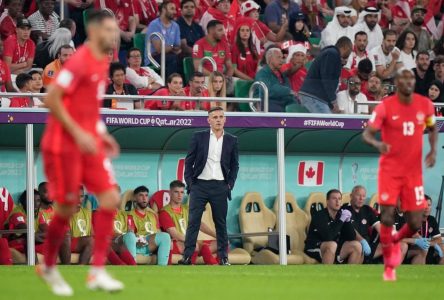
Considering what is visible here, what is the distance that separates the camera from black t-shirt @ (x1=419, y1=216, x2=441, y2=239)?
20.7m

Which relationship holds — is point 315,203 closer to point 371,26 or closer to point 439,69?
point 439,69

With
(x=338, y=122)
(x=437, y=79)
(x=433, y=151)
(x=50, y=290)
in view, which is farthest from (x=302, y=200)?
(x=50, y=290)

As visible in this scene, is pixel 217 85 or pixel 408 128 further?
pixel 217 85

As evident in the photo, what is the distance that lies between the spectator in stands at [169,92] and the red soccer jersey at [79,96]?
9253 millimetres

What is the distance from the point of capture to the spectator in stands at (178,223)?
19.5 m

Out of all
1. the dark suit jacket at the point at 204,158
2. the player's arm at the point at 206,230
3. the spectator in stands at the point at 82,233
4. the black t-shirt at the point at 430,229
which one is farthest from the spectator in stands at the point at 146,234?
the black t-shirt at the point at 430,229

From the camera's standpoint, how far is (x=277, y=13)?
79.6 ft

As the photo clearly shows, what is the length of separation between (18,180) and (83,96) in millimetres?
9689

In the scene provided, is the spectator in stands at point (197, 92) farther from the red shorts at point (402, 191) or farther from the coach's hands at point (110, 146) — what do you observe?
the coach's hands at point (110, 146)

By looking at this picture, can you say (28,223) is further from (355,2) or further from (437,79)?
(355,2)

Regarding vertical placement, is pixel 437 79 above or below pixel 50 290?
above

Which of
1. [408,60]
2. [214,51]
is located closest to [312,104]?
[214,51]

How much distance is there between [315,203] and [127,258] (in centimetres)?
415

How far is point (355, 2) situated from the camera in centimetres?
2548
